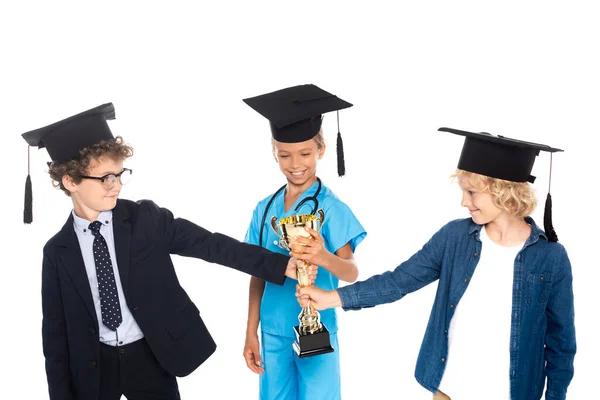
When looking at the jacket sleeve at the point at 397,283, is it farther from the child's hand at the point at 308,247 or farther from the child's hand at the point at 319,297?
the child's hand at the point at 308,247

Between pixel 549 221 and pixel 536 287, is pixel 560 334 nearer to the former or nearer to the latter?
pixel 536 287

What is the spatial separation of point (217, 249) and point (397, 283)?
827mm

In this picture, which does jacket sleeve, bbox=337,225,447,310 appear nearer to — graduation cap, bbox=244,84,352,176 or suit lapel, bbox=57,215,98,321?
graduation cap, bbox=244,84,352,176

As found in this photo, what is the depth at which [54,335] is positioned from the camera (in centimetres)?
275

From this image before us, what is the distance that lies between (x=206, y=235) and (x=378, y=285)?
32.2 inches

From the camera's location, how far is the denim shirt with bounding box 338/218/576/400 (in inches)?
96.5

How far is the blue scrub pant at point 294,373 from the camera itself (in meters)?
2.89

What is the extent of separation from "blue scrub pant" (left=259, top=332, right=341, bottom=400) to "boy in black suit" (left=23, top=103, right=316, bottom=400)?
346mm

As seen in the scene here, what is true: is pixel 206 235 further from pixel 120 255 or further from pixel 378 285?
pixel 378 285

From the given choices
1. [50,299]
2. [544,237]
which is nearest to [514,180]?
[544,237]

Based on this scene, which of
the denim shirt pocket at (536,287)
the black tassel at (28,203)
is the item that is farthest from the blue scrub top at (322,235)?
the black tassel at (28,203)

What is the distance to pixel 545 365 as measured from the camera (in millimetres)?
2590

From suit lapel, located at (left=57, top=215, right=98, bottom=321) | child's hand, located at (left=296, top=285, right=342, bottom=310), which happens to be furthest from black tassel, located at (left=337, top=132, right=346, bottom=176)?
suit lapel, located at (left=57, top=215, right=98, bottom=321)

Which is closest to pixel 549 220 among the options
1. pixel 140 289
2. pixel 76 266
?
pixel 140 289
